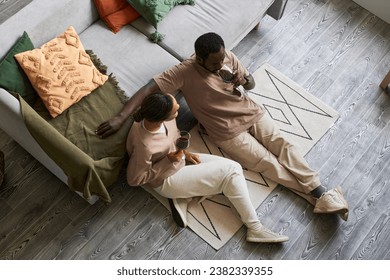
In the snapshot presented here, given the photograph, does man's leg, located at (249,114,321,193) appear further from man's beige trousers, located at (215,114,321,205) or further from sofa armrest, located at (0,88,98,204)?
sofa armrest, located at (0,88,98,204)

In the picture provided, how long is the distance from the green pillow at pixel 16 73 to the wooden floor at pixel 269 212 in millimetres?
480

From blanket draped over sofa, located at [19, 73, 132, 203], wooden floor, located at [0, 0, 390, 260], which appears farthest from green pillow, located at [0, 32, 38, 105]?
wooden floor, located at [0, 0, 390, 260]

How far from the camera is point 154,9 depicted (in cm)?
266

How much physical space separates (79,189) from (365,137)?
167 centimetres

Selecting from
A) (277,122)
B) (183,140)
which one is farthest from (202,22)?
(183,140)

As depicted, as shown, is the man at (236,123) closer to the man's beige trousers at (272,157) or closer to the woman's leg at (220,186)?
the man's beige trousers at (272,157)

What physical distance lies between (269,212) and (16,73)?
1.46 m

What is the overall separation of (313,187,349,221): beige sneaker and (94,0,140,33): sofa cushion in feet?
4.66

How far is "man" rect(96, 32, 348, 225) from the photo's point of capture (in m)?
2.48

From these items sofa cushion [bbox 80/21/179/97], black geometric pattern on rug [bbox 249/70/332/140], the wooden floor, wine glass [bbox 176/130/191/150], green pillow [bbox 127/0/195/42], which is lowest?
the wooden floor

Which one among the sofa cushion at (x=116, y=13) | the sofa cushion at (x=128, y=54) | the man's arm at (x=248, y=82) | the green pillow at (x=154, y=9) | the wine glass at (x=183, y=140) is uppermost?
the green pillow at (x=154, y=9)

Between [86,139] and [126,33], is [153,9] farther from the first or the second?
[86,139]

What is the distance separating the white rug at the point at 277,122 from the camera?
2.61 meters

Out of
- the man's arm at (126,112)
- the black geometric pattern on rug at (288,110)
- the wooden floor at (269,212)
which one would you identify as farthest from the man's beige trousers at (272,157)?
the man's arm at (126,112)
